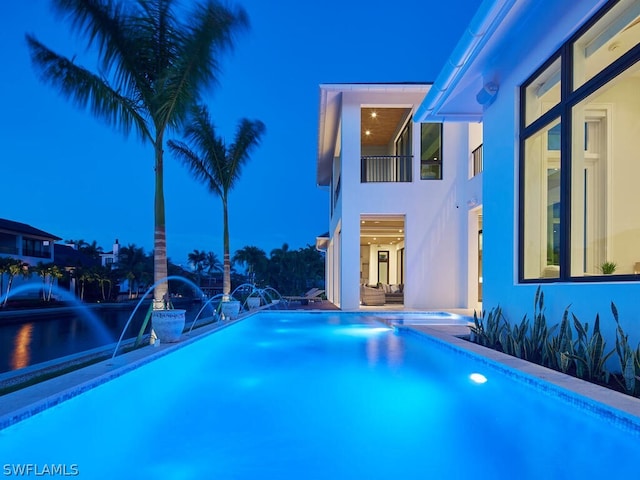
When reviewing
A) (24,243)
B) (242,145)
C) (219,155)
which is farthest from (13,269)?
(242,145)

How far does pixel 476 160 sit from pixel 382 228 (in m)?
5.65

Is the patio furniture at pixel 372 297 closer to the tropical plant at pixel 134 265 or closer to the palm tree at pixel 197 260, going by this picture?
the tropical plant at pixel 134 265

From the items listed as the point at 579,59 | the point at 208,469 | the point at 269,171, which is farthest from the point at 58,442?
the point at 269,171

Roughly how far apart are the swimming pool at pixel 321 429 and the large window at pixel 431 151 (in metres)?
8.79

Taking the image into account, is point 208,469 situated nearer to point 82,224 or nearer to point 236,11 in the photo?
point 236,11

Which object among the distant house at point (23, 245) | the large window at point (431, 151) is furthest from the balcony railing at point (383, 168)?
the distant house at point (23, 245)

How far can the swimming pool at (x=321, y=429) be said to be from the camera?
267 cm

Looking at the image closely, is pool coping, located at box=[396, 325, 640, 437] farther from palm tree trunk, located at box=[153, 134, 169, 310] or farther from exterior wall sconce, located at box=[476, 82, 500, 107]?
palm tree trunk, located at box=[153, 134, 169, 310]

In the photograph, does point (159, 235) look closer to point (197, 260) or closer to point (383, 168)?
point (383, 168)

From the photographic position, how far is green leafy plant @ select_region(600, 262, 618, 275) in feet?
15.3

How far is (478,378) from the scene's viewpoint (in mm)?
4582

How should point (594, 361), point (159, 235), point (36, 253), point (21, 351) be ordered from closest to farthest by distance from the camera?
point (594, 361) → point (159, 235) → point (21, 351) → point (36, 253)

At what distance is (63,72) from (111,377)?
15.7ft

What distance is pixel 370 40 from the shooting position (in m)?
66.4
